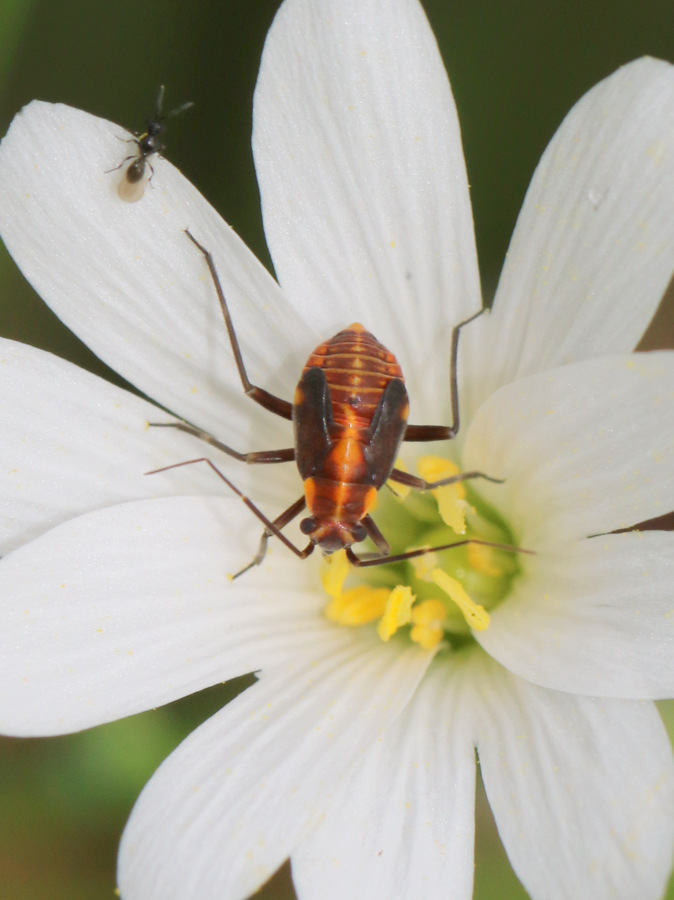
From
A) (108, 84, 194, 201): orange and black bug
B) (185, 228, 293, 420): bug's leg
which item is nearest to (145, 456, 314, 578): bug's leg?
(185, 228, 293, 420): bug's leg

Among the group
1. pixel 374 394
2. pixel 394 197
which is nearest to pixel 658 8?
pixel 394 197

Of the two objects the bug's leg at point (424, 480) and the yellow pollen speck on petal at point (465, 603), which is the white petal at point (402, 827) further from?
the bug's leg at point (424, 480)

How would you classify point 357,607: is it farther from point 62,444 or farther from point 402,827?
point 62,444

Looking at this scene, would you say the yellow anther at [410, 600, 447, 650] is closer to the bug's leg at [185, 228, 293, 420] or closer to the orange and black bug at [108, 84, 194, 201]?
the bug's leg at [185, 228, 293, 420]

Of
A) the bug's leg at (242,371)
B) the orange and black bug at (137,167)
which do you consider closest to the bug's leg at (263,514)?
the bug's leg at (242,371)

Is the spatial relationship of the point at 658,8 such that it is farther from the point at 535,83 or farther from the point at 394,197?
the point at 394,197

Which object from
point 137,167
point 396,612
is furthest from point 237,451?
point 137,167
